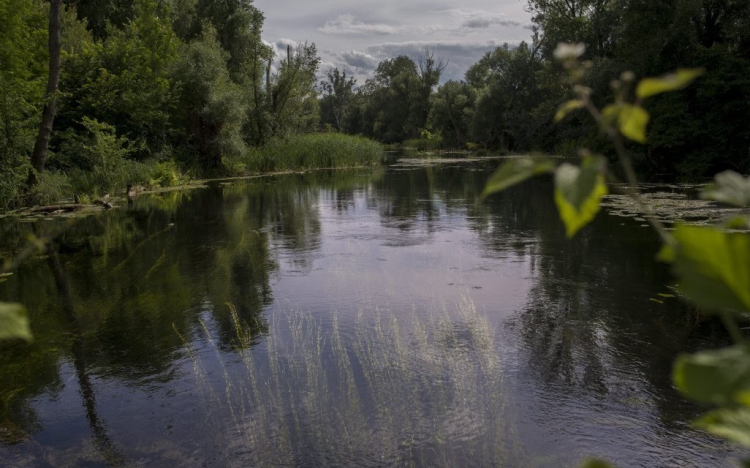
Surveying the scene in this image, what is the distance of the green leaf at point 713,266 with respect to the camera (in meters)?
0.67

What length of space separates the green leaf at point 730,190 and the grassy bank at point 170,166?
15945 mm

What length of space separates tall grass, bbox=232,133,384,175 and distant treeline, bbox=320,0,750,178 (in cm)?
1050

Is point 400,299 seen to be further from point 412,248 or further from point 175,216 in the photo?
point 175,216

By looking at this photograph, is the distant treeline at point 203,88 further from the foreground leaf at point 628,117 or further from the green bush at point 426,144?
the green bush at point 426,144

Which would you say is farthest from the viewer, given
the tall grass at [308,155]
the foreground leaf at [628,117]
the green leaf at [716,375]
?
the tall grass at [308,155]

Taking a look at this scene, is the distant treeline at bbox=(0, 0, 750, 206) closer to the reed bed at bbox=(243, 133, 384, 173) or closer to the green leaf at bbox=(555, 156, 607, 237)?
the reed bed at bbox=(243, 133, 384, 173)

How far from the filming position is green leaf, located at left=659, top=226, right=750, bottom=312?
670mm

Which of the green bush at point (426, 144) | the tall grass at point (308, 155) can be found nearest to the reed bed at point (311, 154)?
the tall grass at point (308, 155)

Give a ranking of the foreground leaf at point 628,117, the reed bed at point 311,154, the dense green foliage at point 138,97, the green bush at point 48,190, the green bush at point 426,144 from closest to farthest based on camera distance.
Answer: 1. the foreground leaf at point 628,117
2. the green bush at point 48,190
3. the dense green foliage at point 138,97
4. the reed bed at point 311,154
5. the green bush at point 426,144

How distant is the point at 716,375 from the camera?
68 centimetres

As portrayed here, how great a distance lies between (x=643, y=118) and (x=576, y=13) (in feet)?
122

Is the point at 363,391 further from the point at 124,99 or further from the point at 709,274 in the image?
the point at 124,99

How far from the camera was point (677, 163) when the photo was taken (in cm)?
1975

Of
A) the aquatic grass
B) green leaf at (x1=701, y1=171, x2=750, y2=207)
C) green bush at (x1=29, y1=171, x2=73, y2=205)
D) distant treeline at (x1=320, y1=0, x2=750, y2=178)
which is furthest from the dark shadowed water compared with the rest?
distant treeline at (x1=320, y1=0, x2=750, y2=178)
